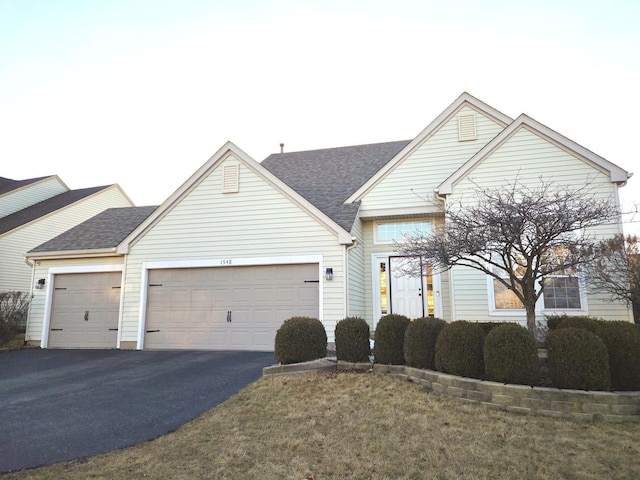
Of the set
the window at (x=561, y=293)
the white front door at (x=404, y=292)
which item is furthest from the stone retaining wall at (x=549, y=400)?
the white front door at (x=404, y=292)

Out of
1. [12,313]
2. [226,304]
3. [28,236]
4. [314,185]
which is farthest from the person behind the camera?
[28,236]

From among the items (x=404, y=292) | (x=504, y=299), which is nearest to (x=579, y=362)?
(x=504, y=299)

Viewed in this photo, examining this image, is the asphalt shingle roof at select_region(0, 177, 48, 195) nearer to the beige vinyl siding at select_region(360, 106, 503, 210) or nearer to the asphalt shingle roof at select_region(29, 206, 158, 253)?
the asphalt shingle roof at select_region(29, 206, 158, 253)

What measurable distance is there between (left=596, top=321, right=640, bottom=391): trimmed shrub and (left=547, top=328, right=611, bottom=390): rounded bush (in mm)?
251

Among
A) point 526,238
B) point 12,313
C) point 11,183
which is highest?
point 11,183

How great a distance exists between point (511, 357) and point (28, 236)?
21.7m

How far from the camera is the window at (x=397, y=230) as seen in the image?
11.8m

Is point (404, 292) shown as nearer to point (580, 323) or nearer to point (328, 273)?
point (328, 273)

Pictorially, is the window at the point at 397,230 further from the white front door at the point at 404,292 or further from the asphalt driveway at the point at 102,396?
the asphalt driveway at the point at 102,396

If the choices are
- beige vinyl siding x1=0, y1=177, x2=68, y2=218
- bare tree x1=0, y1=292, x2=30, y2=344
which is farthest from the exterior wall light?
beige vinyl siding x1=0, y1=177, x2=68, y2=218

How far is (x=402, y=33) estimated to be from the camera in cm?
1141

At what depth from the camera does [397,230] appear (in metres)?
12.1

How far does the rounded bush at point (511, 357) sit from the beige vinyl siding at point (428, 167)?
22.0 ft

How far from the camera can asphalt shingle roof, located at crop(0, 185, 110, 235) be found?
19.6m
